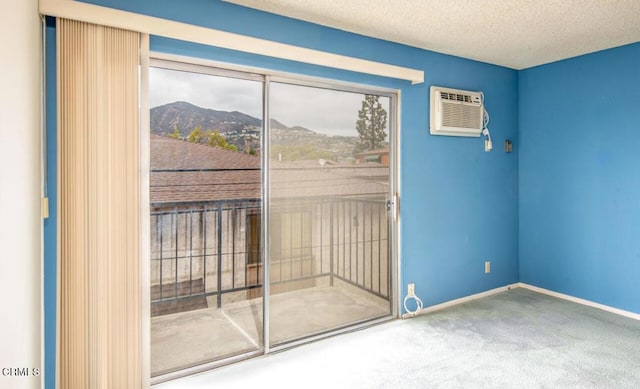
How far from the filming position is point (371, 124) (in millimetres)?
3219

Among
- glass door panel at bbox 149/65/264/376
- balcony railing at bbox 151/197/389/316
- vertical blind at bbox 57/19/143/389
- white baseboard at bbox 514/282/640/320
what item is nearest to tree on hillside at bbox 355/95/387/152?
balcony railing at bbox 151/197/389/316

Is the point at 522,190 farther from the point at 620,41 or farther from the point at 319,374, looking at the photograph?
the point at 319,374

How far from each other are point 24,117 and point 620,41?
427cm

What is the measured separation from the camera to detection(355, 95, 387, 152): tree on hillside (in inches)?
124

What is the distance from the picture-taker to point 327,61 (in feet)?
9.00

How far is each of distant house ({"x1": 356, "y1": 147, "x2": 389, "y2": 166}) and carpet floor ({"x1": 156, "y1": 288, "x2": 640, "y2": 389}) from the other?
4.58 feet

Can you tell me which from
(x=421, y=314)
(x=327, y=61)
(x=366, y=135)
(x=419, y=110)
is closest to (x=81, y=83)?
(x=327, y=61)

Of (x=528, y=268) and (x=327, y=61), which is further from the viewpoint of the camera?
(x=528, y=268)

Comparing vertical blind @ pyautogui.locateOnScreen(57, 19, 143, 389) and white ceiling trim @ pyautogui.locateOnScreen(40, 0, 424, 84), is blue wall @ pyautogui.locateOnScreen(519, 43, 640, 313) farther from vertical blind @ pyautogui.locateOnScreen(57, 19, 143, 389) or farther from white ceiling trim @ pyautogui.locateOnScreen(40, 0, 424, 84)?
vertical blind @ pyautogui.locateOnScreen(57, 19, 143, 389)

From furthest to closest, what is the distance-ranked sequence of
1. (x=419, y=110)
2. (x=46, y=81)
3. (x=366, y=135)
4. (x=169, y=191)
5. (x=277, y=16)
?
(x=419, y=110) → (x=366, y=135) → (x=277, y=16) → (x=169, y=191) → (x=46, y=81)

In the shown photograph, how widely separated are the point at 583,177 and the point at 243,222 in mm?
3267

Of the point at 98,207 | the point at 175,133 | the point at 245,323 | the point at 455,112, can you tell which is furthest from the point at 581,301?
the point at 98,207

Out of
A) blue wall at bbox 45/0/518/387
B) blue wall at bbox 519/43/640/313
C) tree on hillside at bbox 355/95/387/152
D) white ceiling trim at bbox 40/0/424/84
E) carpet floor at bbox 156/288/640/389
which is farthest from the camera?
blue wall at bbox 519/43/640/313

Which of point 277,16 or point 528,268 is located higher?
point 277,16
